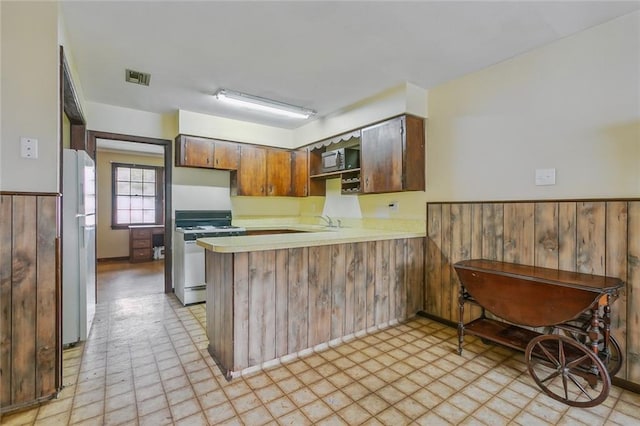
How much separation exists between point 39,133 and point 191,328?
1999 mm

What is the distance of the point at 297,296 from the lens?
239cm

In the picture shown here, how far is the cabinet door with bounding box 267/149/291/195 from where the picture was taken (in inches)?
180

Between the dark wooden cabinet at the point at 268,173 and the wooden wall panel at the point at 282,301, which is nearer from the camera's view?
the wooden wall panel at the point at 282,301

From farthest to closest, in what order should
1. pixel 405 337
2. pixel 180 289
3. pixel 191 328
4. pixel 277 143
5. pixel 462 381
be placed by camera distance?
pixel 277 143, pixel 180 289, pixel 191 328, pixel 405 337, pixel 462 381

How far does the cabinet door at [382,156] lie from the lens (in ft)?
10.2

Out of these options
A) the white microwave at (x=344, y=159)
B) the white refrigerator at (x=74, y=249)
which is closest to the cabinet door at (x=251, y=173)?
the white microwave at (x=344, y=159)

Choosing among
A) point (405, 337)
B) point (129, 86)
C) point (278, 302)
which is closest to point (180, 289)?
point (278, 302)

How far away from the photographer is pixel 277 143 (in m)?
4.68

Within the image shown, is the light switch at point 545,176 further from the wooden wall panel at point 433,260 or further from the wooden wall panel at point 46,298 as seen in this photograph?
the wooden wall panel at point 46,298

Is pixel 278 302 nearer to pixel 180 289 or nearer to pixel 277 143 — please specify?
pixel 180 289

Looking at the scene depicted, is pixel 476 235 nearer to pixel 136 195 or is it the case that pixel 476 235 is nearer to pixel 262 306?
pixel 262 306

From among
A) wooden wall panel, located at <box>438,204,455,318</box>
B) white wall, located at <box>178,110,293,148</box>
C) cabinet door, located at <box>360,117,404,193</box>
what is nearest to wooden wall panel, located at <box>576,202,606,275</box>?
wooden wall panel, located at <box>438,204,455,318</box>

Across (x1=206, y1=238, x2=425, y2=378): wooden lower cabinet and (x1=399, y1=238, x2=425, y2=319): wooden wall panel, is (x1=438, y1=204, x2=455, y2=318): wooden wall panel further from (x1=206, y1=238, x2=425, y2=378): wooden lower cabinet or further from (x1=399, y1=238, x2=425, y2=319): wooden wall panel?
(x1=206, y1=238, x2=425, y2=378): wooden lower cabinet

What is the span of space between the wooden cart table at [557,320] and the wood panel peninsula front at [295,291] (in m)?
0.72
